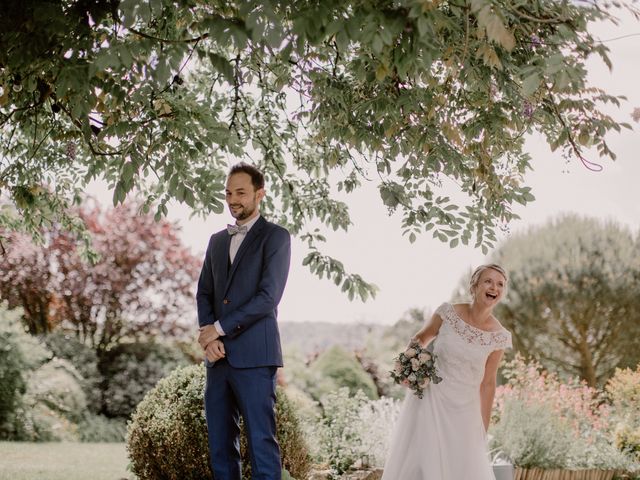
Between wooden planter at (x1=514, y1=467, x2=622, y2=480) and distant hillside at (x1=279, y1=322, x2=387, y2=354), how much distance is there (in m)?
7.71

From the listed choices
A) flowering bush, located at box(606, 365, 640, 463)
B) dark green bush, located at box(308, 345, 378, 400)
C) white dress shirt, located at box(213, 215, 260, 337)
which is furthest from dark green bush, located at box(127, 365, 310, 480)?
dark green bush, located at box(308, 345, 378, 400)

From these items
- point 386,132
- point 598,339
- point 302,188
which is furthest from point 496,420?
point 598,339

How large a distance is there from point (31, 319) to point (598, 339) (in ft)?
35.6

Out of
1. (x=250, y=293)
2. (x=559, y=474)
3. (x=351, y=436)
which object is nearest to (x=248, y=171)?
(x=250, y=293)

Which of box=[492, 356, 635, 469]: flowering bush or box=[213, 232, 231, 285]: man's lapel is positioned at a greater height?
box=[213, 232, 231, 285]: man's lapel

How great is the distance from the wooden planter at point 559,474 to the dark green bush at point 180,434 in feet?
9.03

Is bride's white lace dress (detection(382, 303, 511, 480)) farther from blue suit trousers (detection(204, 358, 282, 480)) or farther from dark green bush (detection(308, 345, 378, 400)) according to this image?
dark green bush (detection(308, 345, 378, 400))

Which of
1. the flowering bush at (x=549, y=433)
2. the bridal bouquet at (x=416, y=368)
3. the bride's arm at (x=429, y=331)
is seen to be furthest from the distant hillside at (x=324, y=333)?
the bridal bouquet at (x=416, y=368)

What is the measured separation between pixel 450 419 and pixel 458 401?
0.12 meters

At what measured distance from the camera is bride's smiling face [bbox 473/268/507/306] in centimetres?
472

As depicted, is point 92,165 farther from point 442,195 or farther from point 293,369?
point 293,369

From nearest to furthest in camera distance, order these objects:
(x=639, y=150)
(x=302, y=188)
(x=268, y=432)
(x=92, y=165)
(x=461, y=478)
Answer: (x=268, y=432)
(x=461, y=478)
(x=92, y=165)
(x=302, y=188)
(x=639, y=150)

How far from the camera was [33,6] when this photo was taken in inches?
124

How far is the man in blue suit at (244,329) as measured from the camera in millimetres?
3846
